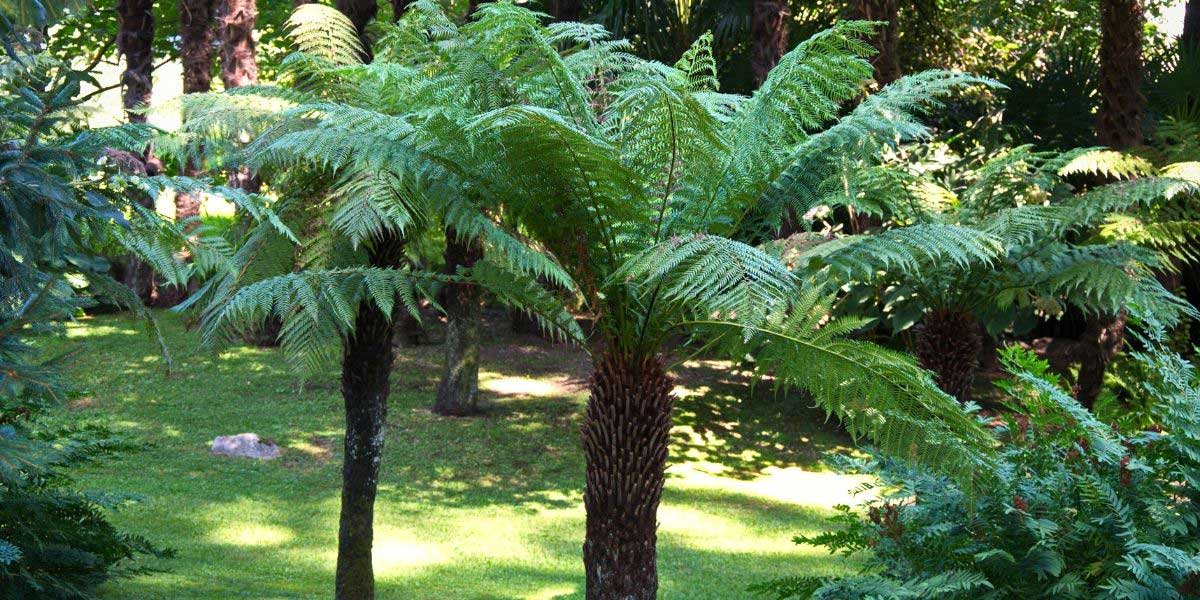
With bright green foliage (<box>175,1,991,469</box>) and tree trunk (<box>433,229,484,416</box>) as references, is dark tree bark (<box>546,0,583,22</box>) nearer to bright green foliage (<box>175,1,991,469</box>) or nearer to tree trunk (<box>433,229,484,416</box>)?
tree trunk (<box>433,229,484,416</box>)

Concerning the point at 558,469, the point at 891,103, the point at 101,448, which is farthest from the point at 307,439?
the point at 891,103

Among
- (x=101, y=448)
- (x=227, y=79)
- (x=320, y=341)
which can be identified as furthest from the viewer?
(x=227, y=79)

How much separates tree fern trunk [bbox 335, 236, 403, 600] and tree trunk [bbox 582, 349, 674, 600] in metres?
1.81

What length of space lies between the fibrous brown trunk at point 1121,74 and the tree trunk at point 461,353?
663cm

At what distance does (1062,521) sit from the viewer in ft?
12.4

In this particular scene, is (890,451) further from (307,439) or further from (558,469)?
(307,439)

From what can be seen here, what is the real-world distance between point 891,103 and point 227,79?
8.49m

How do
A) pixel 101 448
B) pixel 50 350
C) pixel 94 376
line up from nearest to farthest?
pixel 101 448, pixel 94 376, pixel 50 350

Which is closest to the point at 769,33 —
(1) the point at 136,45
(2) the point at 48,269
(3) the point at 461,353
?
(3) the point at 461,353

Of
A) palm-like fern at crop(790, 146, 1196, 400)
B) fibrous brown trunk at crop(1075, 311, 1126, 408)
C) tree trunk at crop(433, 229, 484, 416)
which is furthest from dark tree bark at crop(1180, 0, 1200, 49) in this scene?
tree trunk at crop(433, 229, 484, 416)

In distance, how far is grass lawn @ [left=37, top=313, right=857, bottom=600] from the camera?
26.8ft

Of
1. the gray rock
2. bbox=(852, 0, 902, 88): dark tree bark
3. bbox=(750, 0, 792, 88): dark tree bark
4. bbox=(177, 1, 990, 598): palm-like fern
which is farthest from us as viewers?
bbox=(750, 0, 792, 88): dark tree bark

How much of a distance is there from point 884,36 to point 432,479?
618 cm

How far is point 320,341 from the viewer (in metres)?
5.65
